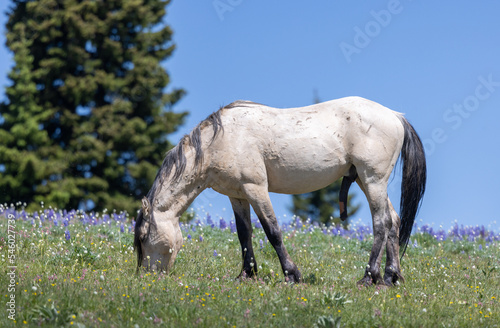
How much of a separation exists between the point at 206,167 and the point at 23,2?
2353 cm

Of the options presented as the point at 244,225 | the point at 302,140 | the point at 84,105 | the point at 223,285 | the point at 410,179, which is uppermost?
the point at 84,105

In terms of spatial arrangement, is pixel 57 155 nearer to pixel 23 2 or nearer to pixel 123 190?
pixel 123 190

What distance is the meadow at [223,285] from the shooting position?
638cm

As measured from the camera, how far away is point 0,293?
23.0ft

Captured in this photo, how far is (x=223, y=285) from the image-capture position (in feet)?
26.0

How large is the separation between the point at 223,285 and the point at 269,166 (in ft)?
6.64

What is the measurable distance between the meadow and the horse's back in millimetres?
1653

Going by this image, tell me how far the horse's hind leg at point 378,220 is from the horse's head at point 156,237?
120 inches

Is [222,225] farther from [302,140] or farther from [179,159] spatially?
[302,140]

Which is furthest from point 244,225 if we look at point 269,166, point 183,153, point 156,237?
point 183,153

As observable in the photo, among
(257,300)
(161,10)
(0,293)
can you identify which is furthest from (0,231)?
(161,10)

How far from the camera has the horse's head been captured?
884 cm

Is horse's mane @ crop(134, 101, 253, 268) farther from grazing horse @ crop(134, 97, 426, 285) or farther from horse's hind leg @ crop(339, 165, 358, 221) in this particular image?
horse's hind leg @ crop(339, 165, 358, 221)

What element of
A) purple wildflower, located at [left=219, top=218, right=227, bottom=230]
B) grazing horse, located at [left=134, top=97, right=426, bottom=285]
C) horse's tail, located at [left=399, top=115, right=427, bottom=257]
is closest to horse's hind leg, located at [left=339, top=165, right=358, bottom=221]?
grazing horse, located at [left=134, top=97, right=426, bottom=285]
